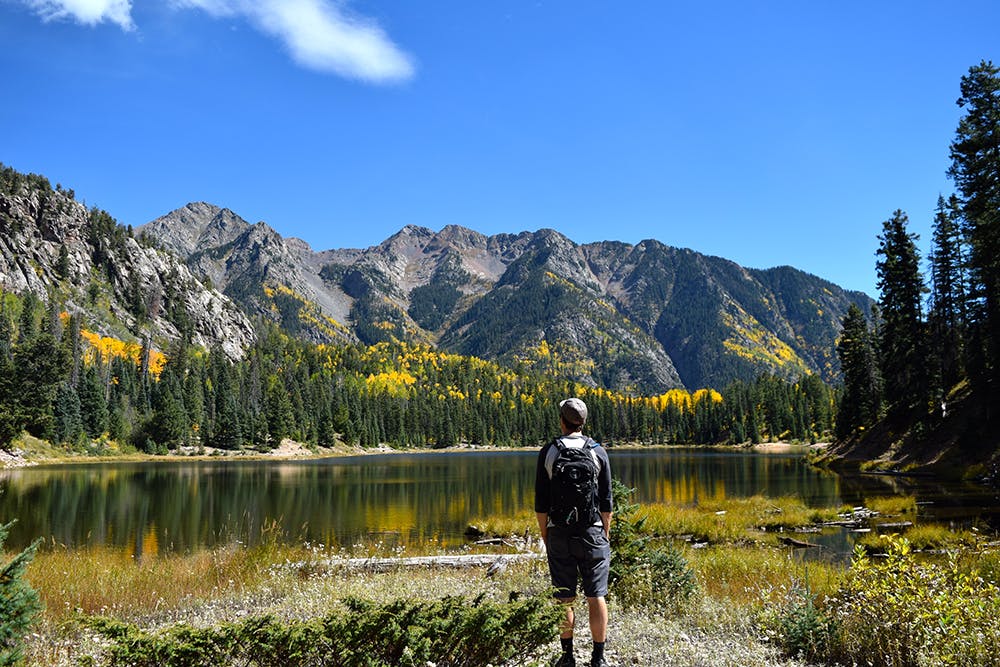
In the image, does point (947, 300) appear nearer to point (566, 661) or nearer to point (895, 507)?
point (895, 507)

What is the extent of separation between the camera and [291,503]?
38.3 meters

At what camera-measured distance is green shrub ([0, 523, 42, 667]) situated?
557cm

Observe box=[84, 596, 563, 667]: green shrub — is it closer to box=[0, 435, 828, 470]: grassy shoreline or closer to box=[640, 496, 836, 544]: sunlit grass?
box=[640, 496, 836, 544]: sunlit grass

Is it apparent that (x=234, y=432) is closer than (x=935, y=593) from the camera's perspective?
No

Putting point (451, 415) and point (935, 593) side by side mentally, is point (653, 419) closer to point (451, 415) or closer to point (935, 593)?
point (451, 415)

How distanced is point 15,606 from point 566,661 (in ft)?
18.3

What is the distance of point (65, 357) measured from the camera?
9200 centimetres

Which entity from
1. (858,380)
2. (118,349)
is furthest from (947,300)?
(118,349)

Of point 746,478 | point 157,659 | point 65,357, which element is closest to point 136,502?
point 157,659

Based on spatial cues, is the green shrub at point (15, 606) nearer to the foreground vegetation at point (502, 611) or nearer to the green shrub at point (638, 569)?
the foreground vegetation at point (502, 611)

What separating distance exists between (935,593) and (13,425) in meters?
91.1

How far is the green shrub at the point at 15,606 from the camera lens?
18.3 ft

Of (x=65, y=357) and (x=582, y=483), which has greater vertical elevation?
(x=65, y=357)

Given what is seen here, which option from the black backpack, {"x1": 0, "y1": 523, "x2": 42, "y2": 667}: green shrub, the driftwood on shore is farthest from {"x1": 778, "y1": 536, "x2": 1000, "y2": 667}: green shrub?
{"x1": 0, "y1": 523, "x2": 42, "y2": 667}: green shrub
